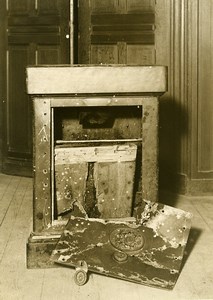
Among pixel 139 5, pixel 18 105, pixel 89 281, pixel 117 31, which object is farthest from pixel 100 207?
pixel 18 105

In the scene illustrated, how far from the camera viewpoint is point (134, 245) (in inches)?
66.0

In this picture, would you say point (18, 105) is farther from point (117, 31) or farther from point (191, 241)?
point (191, 241)

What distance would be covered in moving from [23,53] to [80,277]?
2286mm

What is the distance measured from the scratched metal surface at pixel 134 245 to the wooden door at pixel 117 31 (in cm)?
152

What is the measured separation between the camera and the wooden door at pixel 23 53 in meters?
3.24

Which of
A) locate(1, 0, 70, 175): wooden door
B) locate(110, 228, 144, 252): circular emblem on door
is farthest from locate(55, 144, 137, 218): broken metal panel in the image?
locate(1, 0, 70, 175): wooden door

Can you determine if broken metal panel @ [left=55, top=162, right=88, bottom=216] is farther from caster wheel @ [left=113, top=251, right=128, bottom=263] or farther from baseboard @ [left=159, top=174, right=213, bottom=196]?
baseboard @ [left=159, top=174, right=213, bottom=196]

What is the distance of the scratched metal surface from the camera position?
5.08 ft

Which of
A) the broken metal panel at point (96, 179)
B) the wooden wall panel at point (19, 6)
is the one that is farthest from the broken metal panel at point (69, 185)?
the wooden wall panel at point (19, 6)

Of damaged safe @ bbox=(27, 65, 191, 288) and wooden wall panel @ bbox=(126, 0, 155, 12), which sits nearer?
damaged safe @ bbox=(27, 65, 191, 288)

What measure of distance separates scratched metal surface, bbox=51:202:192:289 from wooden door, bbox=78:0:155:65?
1520mm

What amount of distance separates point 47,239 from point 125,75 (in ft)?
2.42

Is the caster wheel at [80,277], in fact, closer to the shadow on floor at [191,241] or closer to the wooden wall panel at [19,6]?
the shadow on floor at [191,241]

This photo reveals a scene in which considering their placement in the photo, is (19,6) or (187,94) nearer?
(187,94)
